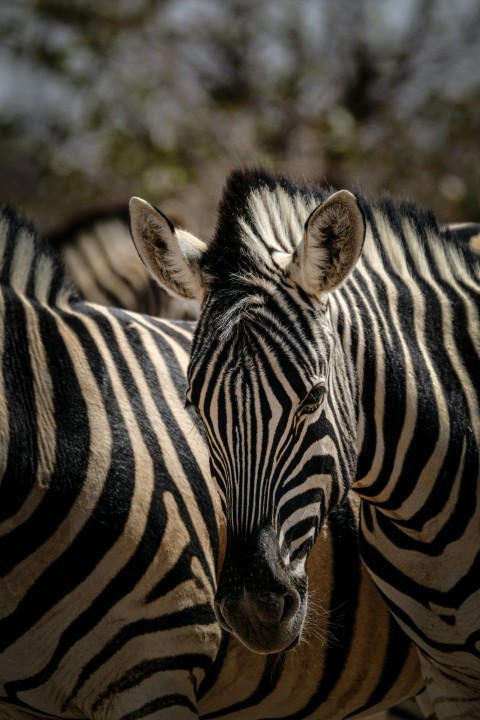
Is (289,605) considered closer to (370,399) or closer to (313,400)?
(313,400)

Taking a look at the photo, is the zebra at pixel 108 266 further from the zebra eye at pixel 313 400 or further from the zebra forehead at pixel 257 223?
the zebra eye at pixel 313 400

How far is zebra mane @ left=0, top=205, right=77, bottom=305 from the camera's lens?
445cm

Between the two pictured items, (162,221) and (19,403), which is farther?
(19,403)

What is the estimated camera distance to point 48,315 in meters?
4.32

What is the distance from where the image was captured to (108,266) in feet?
35.7

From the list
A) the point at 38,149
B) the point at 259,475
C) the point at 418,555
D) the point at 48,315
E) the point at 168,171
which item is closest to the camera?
the point at 259,475

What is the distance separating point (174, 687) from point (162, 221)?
1937mm

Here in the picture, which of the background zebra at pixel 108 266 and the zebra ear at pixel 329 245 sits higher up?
the background zebra at pixel 108 266

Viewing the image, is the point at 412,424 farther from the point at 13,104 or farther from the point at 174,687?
the point at 13,104

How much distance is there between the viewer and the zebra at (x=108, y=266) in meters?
10.7

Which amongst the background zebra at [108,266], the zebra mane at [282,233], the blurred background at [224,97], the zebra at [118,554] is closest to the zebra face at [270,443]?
the zebra mane at [282,233]

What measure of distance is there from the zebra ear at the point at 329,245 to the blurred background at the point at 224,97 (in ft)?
49.9

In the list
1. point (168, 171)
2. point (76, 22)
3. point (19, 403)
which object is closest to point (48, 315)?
point (19, 403)

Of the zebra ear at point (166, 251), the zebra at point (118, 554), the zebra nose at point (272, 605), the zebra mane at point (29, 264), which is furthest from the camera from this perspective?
the zebra mane at point (29, 264)
